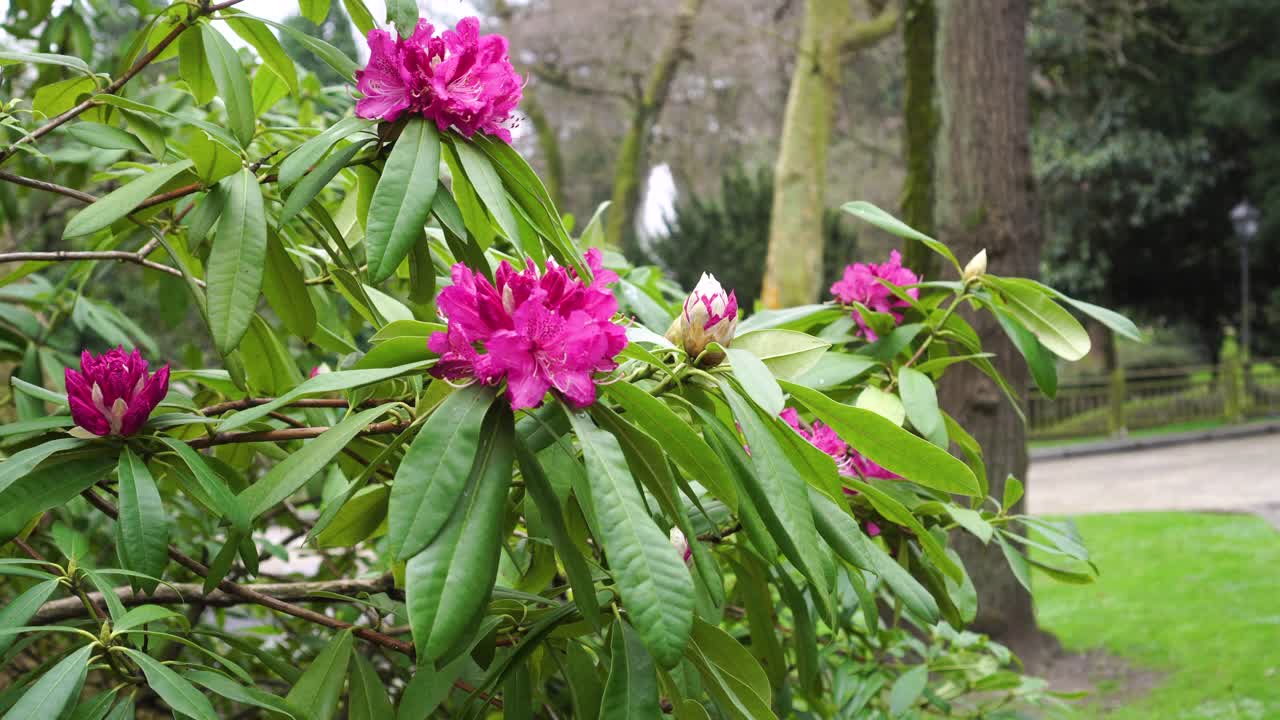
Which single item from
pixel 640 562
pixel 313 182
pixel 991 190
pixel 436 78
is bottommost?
pixel 640 562

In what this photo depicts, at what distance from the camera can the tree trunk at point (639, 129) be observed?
43.7 feet

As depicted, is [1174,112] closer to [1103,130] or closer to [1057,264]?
[1103,130]

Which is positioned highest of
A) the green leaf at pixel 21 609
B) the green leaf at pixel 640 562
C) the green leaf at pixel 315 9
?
the green leaf at pixel 315 9

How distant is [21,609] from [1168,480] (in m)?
12.2

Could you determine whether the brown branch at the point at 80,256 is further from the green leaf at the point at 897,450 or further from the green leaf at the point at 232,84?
the green leaf at the point at 897,450

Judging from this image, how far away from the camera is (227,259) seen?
3.47 ft

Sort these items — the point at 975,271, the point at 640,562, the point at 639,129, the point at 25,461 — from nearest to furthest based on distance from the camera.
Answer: the point at 640,562
the point at 25,461
the point at 975,271
the point at 639,129

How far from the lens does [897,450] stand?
3.16 ft

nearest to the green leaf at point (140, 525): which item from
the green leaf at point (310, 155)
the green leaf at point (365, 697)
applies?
the green leaf at point (365, 697)

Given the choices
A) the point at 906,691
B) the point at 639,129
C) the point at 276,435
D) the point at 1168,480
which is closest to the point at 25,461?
the point at 276,435

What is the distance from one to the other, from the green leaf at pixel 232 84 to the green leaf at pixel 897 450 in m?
0.74

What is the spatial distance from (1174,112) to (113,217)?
59.9 ft

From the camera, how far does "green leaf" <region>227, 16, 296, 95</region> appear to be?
4.21ft

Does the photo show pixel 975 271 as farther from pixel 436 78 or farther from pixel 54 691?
pixel 54 691
